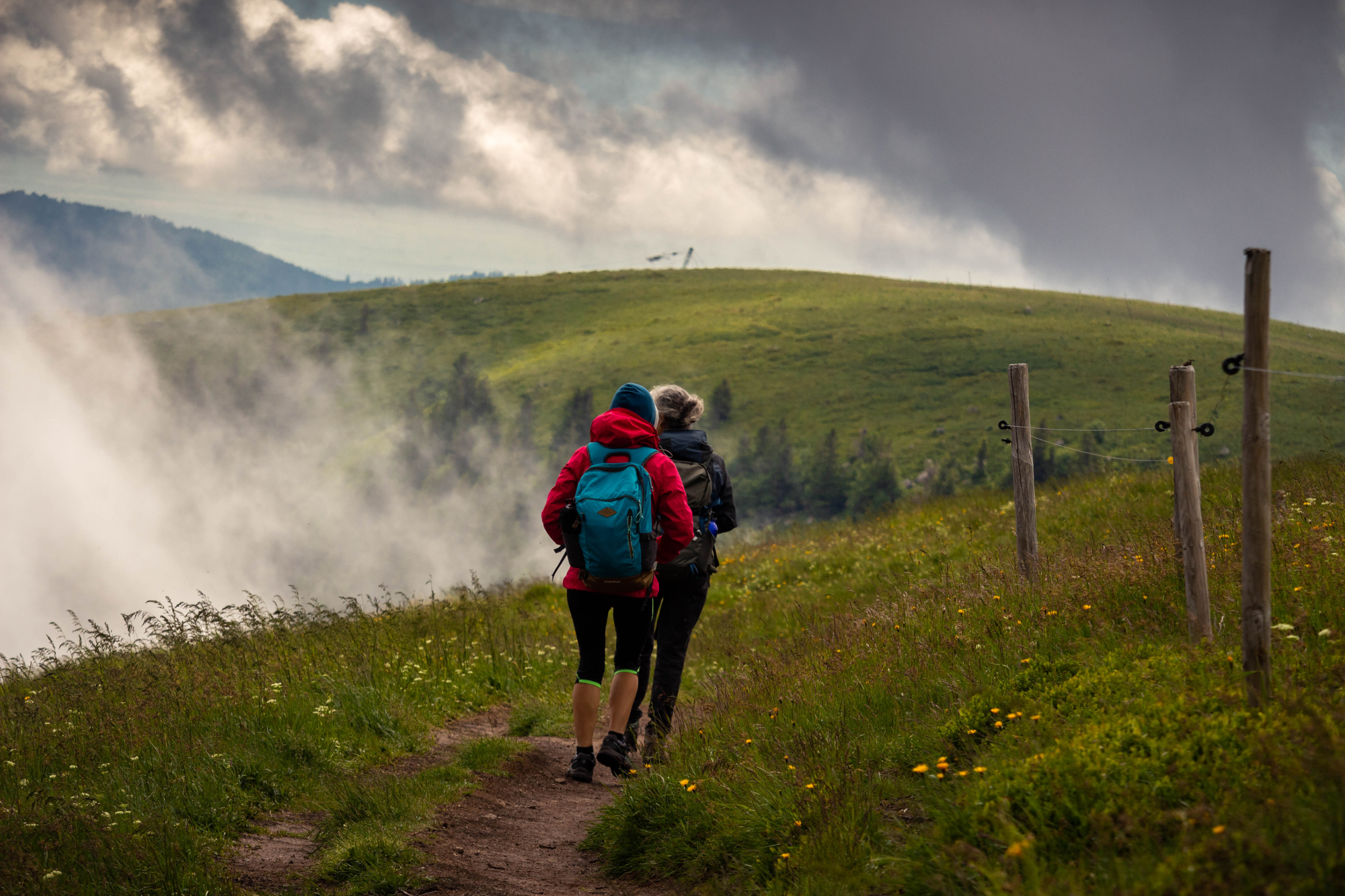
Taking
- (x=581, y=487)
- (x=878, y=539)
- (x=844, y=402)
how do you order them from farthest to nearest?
(x=844, y=402) → (x=878, y=539) → (x=581, y=487)

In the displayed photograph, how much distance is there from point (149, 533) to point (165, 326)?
31683 mm

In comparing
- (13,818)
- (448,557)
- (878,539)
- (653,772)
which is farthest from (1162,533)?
(448,557)

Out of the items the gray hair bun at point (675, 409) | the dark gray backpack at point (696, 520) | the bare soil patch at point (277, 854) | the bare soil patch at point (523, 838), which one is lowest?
the bare soil patch at point (523, 838)

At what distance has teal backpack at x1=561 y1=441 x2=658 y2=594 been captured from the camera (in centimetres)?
556

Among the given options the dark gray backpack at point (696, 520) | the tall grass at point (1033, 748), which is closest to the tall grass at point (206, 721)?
the tall grass at point (1033, 748)

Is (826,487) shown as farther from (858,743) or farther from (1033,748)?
(1033,748)

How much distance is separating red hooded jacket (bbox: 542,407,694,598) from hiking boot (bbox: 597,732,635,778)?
3.39 ft

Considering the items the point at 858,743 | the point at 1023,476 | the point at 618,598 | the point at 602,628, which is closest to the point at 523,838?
the point at 602,628

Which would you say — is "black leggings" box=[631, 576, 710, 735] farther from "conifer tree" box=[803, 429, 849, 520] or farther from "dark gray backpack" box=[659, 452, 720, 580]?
"conifer tree" box=[803, 429, 849, 520]

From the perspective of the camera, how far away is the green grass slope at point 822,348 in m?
69.2

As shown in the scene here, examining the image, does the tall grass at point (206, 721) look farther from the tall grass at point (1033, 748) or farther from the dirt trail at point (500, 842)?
the tall grass at point (1033, 748)

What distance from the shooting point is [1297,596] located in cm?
486

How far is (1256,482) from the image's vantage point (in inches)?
152

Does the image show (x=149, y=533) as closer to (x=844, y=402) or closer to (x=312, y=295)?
(x=312, y=295)
